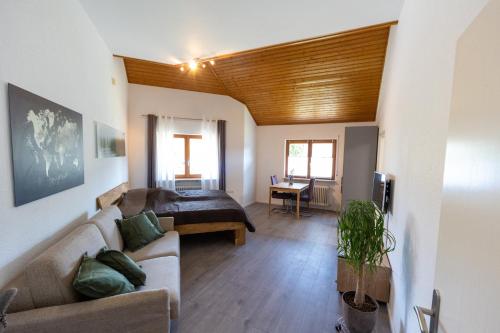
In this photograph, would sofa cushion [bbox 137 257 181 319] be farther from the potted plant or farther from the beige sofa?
the potted plant

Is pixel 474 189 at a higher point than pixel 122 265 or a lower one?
higher

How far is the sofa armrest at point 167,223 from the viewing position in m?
2.93

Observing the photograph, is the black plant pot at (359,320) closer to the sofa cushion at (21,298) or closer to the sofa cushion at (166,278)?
the sofa cushion at (166,278)

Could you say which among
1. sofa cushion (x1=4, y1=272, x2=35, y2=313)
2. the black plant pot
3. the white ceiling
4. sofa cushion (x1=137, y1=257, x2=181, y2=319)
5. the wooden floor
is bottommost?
the wooden floor

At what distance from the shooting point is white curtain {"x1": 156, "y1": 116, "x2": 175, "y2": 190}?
193 inches

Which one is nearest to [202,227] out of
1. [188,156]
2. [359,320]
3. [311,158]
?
[359,320]

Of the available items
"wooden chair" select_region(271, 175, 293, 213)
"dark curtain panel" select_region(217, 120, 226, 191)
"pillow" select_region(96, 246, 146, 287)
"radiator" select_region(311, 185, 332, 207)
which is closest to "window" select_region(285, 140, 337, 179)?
"radiator" select_region(311, 185, 332, 207)

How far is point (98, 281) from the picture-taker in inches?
54.1

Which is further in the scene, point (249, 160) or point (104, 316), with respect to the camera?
point (249, 160)

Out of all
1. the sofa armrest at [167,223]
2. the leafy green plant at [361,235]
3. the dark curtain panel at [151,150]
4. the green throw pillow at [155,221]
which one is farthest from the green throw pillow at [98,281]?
the dark curtain panel at [151,150]

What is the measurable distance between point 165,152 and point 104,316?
400 cm

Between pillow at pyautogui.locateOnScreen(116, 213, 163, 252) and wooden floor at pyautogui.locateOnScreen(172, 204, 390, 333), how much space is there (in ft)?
2.07

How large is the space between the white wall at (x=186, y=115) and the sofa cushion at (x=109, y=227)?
2.61m

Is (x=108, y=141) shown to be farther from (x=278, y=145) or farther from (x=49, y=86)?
(x=278, y=145)
